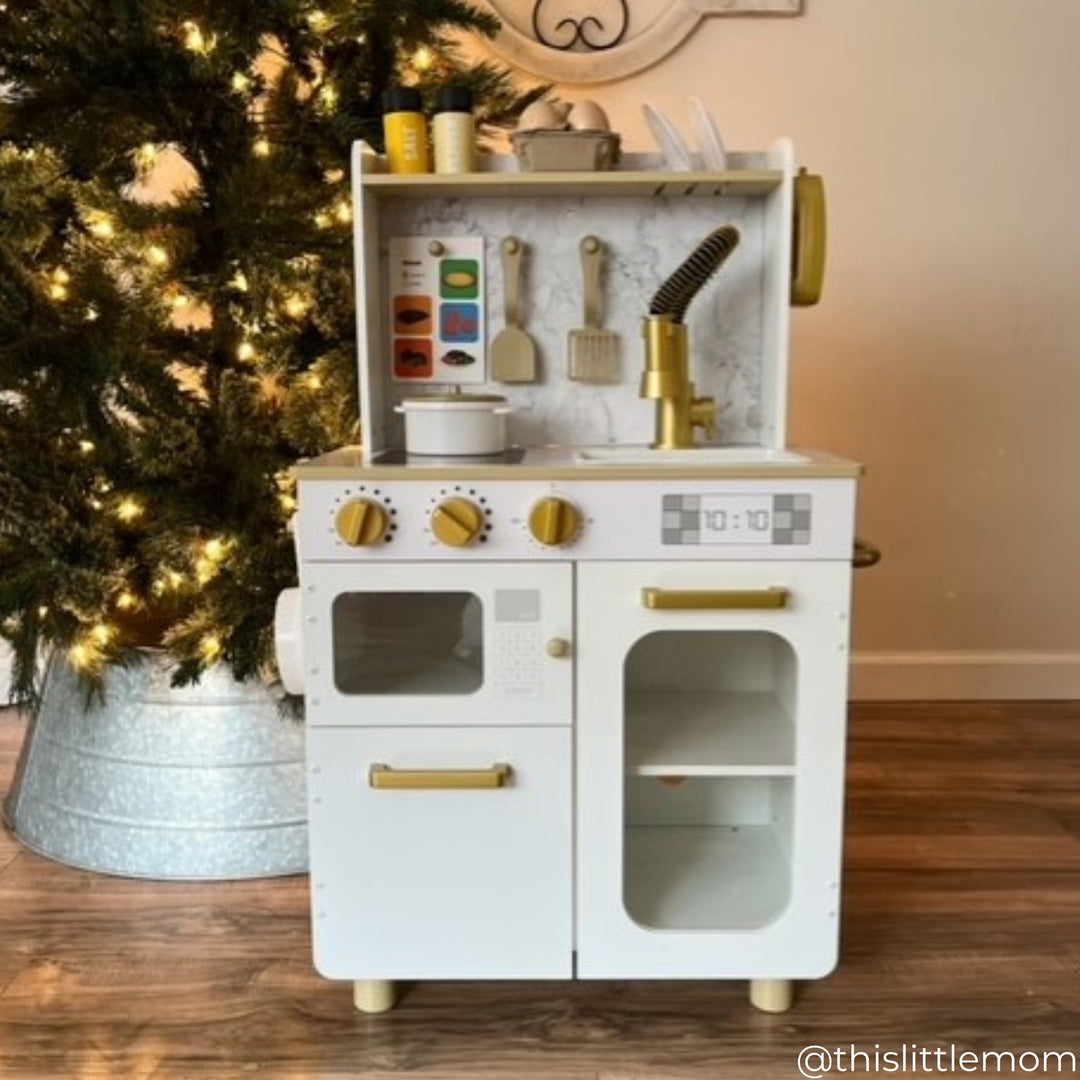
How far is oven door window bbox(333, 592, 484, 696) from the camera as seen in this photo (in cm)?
116

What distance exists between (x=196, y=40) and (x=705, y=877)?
1277 mm

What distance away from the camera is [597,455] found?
4.42 feet

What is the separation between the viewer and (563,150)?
1314 millimetres

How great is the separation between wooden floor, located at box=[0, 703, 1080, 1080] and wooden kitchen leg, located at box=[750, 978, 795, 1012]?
15 mm

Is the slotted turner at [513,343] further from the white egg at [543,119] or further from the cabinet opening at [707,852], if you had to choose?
the cabinet opening at [707,852]

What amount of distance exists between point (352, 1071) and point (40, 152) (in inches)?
47.6

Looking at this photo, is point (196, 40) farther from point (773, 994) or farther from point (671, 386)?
point (773, 994)

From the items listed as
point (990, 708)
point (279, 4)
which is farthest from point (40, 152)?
point (990, 708)

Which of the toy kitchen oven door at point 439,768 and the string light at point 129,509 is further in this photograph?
the string light at point 129,509

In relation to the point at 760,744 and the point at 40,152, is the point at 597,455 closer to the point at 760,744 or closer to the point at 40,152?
the point at 760,744

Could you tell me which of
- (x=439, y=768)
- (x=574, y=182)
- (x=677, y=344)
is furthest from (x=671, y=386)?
(x=439, y=768)

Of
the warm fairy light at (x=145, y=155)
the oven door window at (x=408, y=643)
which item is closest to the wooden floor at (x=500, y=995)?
the oven door window at (x=408, y=643)

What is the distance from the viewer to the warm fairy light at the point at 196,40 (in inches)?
55.9

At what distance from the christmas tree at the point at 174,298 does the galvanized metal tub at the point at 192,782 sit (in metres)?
0.08
